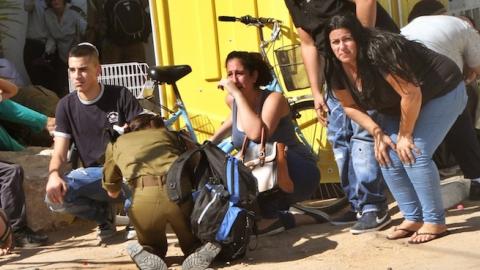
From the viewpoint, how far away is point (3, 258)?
5797 mm

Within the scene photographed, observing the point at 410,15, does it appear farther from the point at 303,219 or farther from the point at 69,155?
the point at 69,155

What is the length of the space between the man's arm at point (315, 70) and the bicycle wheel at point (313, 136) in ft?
2.52

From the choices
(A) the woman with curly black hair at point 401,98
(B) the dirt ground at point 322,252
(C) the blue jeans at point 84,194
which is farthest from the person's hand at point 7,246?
(A) the woman with curly black hair at point 401,98

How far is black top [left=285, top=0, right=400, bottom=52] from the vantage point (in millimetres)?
5625

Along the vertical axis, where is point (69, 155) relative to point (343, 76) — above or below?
below

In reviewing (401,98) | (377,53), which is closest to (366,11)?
(377,53)

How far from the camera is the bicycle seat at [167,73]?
20.7 feet

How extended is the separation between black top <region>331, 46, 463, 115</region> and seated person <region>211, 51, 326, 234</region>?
0.72 meters

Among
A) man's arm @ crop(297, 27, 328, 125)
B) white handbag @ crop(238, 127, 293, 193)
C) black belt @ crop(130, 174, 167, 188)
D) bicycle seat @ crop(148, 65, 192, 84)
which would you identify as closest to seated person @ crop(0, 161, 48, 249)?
bicycle seat @ crop(148, 65, 192, 84)

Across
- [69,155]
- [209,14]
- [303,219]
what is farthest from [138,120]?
[209,14]

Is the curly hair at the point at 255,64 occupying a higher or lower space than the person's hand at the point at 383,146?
higher

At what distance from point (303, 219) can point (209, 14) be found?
241 centimetres

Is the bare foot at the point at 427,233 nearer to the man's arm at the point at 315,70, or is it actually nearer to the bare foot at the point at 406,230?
the bare foot at the point at 406,230

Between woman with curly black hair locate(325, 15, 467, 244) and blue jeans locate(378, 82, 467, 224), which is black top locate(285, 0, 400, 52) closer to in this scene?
woman with curly black hair locate(325, 15, 467, 244)
